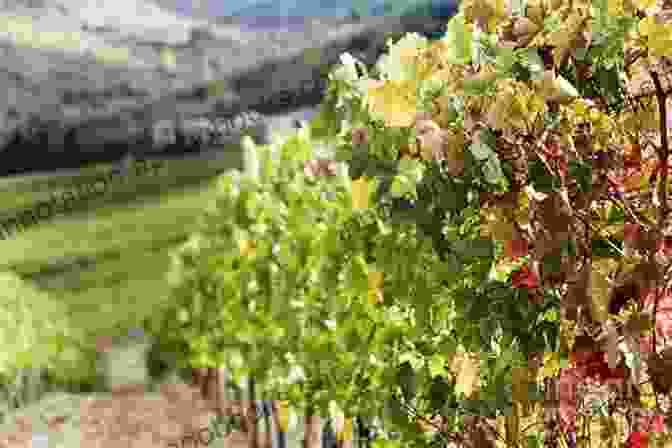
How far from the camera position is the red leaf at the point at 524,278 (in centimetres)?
196

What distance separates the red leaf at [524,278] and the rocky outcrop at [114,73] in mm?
31392

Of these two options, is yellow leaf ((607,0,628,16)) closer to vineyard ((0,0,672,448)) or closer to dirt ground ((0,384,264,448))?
vineyard ((0,0,672,448))

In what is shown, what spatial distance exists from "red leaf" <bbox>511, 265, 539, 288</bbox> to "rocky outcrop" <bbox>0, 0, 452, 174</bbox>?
3139 cm

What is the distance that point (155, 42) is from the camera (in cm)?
4119

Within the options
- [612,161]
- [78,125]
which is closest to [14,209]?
[78,125]

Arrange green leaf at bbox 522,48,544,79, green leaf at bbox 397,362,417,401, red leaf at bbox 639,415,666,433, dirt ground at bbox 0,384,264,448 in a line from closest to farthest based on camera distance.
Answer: green leaf at bbox 522,48,544,79 → red leaf at bbox 639,415,666,433 → green leaf at bbox 397,362,417,401 → dirt ground at bbox 0,384,264,448

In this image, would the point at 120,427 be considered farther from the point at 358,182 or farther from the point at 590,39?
the point at 590,39

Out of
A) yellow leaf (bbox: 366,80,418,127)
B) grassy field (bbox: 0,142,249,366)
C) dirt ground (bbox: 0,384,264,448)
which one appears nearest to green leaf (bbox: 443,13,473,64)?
yellow leaf (bbox: 366,80,418,127)

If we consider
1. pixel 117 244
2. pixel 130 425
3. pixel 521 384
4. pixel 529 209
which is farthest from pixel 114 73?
pixel 529 209

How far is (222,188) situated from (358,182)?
26.0 ft

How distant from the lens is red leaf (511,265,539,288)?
1.96 m

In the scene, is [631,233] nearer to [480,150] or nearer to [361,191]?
[480,150]

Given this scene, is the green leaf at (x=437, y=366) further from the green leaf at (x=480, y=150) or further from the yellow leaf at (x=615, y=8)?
the yellow leaf at (x=615, y=8)

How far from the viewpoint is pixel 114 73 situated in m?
41.9
